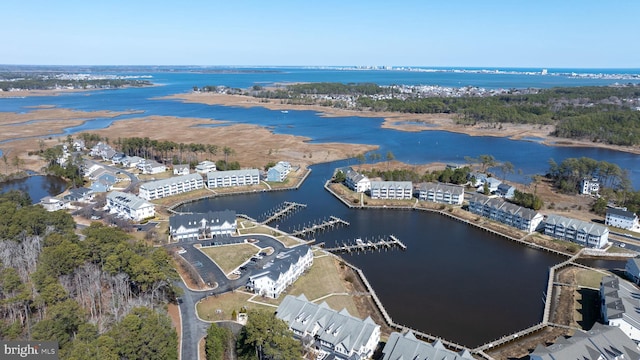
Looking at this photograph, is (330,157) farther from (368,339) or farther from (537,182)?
(368,339)

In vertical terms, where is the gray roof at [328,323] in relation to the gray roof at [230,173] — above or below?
below

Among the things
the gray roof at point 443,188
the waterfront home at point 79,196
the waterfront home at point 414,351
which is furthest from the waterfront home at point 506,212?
the waterfront home at point 79,196

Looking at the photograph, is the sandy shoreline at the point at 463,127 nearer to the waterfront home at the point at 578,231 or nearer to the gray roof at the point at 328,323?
the waterfront home at the point at 578,231

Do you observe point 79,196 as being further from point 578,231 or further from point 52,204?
point 578,231

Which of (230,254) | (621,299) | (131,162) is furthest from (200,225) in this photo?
(621,299)

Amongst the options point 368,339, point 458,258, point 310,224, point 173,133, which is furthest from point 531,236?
point 173,133
